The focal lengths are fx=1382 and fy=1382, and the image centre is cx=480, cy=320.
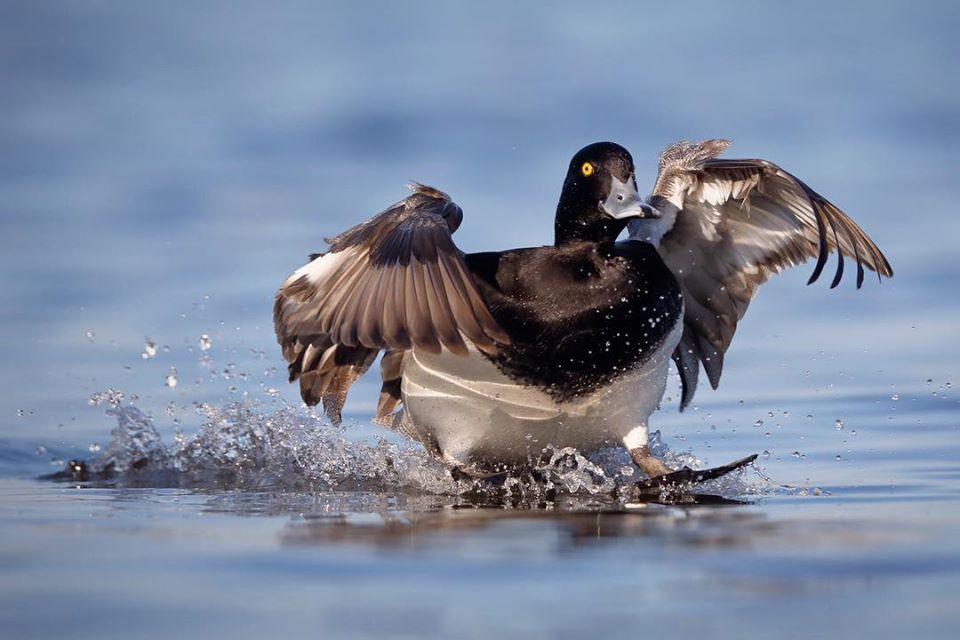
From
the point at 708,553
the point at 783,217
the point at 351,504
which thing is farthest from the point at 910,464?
the point at 708,553

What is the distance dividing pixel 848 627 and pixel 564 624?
0.59 meters

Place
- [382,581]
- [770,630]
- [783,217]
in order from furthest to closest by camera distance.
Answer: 1. [783,217]
2. [382,581]
3. [770,630]

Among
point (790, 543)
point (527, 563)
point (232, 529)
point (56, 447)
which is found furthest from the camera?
point (56, 447)

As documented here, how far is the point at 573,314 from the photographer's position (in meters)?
6.15

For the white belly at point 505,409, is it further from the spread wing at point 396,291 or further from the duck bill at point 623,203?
the duck bill at point 623,203

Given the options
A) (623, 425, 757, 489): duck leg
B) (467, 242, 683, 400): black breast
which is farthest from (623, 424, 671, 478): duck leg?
(467, 242, 683, 400): black breast

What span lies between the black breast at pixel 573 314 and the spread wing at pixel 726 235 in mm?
727

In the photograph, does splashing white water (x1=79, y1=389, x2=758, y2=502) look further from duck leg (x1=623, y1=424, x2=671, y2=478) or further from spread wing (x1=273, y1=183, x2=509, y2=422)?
spread wing (x1=273, y1=183, x2=509, y2=422)

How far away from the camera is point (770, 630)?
284 centimetres

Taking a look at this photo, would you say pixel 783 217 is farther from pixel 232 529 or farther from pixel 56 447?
pixel 56 447

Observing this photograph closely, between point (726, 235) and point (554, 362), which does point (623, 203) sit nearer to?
point (554, 362)

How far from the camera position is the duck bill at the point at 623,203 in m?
6.15

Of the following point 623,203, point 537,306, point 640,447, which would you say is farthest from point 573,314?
point 640,447

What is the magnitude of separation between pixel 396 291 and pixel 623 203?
1.22 m
